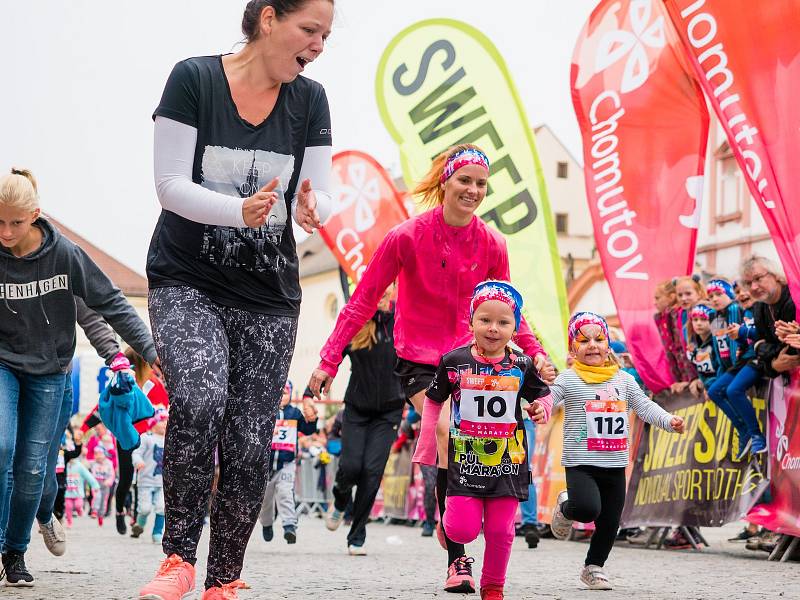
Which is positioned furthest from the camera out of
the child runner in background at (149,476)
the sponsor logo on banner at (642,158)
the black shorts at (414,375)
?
the child runner in background at (149,476)

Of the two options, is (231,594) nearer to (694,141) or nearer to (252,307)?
(252,307)

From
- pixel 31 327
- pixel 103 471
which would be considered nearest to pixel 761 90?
pixel 31 327

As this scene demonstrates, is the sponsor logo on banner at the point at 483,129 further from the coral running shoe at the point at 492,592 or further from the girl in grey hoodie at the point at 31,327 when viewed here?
the coral running shoe at the point at 492,592

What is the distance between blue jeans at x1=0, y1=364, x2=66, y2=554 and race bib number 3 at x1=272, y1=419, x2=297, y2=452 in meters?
6.40

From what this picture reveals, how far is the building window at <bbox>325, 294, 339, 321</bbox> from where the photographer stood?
8432cm

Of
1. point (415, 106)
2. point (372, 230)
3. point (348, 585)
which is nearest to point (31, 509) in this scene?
point (348, 585)

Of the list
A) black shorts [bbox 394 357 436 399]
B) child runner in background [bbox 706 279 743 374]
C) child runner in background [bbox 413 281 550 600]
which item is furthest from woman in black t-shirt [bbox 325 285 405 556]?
child runner in background [bbox 413 281 550 600]

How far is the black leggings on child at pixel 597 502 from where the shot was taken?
7.19 m

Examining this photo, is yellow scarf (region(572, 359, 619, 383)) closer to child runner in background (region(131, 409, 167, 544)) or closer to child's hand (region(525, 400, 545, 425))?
child's hand (region(525, 400, 545, 425))

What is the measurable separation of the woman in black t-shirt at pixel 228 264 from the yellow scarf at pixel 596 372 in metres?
3.47

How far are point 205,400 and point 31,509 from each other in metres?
2.63

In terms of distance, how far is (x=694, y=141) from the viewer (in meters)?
11.7

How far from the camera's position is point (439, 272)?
6.46 m

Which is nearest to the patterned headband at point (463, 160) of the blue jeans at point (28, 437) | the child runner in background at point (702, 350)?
the blue jeans at point (28, 437)
